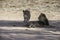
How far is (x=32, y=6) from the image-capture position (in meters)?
23.8

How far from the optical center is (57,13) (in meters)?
21.8

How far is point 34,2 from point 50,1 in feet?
4.58

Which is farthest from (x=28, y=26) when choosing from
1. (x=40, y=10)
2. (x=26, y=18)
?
(x=40, y=10)

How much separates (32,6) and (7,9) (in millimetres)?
2077

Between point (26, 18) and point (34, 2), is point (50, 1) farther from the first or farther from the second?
point (26, 18)

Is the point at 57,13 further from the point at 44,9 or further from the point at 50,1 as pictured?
the point at 50,1

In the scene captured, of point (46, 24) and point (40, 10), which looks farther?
point (40, 10)

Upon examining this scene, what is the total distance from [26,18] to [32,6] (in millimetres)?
10005

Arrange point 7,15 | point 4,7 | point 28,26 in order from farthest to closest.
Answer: point 4,7 < point 7,15 < point 28,26

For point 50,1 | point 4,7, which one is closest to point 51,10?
point 50,1

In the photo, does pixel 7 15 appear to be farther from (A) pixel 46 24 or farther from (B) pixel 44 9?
(A) pixel 46 24

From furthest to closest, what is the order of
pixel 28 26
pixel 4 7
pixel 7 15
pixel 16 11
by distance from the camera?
pixel 4 7 → pixel 16 11 → pixel 7 15 → pixel 28 26

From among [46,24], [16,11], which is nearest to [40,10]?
[16,11]

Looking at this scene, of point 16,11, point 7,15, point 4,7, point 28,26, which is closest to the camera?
point 28,26
